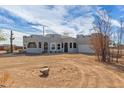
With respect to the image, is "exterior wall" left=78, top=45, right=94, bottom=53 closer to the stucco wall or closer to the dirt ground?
the stucco wall

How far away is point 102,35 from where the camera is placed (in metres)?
16.4

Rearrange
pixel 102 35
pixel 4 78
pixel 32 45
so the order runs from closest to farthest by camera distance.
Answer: pixel 4 78
pixel 102 35
pixel 32 45

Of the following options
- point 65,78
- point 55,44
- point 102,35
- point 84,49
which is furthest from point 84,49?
point 65,78

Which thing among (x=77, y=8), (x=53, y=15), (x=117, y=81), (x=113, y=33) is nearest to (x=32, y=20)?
(x=53, y=15)

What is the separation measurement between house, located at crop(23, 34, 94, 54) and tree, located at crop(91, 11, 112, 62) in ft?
27.5

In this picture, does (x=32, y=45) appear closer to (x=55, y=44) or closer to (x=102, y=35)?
(x=55, y=44)

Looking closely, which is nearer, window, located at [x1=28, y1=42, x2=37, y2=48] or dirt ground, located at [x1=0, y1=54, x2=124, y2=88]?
dirt ground, located at [x1=0, y1=54, x2=124, y2=88]

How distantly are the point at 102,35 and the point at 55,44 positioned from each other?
34.0 ft

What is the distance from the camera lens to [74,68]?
40.1 ft

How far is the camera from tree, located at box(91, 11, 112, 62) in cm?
1629

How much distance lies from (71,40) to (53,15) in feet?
37.7

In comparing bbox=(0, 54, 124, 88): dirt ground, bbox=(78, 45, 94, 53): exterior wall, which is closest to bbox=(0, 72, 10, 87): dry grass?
bbox=(0, 54, 124, 88): dirt ground

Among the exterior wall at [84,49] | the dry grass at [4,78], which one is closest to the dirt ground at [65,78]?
the dry grass at [4,78]
